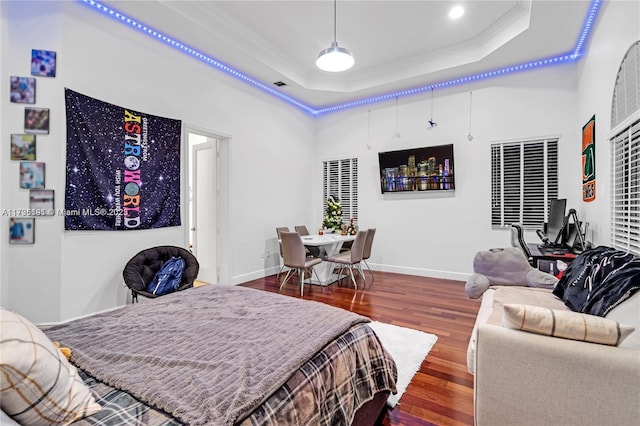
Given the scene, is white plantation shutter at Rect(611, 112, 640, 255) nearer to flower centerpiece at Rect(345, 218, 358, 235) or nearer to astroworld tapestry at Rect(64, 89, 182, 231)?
flower centerpiece at Rect(345, 218, 358, 235)

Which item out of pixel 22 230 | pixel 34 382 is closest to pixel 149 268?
pixel 22 230

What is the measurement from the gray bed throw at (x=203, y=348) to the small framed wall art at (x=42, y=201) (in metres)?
1.84

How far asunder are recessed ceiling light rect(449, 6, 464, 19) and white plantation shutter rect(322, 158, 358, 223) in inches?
113

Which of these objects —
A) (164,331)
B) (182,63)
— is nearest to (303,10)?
(182,63)

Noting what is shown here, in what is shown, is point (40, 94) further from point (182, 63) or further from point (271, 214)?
point (271, 214)

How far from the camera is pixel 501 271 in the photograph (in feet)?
9.45

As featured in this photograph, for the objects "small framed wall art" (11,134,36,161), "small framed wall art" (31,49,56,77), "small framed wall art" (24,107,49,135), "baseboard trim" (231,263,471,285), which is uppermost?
"small framed wall art" (31,49,56,77)

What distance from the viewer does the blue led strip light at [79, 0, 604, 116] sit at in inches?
126

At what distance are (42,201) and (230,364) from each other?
2898 millimetres

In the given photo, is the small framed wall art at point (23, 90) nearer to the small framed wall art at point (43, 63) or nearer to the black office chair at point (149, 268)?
the small framed wall art at point (43, 63)

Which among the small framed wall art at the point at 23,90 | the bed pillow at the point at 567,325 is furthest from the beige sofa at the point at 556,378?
the small framed wall art at the point at 23,90

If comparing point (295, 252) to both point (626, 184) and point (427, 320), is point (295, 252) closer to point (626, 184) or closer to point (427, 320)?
point (427, 320)

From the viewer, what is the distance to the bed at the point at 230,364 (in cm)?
95

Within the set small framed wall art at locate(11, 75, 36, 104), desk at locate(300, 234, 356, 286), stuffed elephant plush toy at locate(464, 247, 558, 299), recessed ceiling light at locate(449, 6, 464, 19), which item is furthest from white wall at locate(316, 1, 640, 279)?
small framed wall art at locate(11, 75, 36, 104)
